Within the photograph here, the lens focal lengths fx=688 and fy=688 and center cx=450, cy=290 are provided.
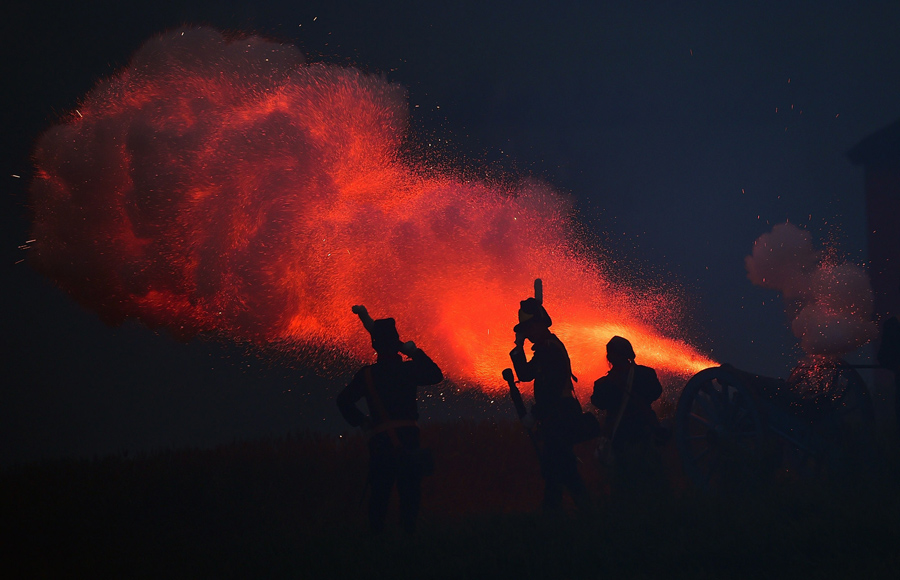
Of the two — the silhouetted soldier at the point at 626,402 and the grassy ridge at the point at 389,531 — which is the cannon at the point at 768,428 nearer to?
the grassy ridge at the point at 389,531

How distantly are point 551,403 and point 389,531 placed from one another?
5.69ft

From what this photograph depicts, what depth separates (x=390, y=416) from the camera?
574cm

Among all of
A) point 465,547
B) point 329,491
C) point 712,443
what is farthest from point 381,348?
point 712,443

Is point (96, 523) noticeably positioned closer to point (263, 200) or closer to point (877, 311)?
point (263, 200)

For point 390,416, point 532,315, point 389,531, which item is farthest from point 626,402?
point 389,531

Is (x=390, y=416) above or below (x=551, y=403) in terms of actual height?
below

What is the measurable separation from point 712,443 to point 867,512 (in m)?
2.20

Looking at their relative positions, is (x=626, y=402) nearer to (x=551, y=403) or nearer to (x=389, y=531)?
(x=551, y=403)

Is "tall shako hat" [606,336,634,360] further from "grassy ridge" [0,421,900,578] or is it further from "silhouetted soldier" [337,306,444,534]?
"silhouetted soldier" [337,306,444,534]

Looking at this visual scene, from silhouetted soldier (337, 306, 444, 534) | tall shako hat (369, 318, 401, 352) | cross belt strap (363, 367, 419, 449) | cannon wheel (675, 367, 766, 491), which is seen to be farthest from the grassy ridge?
tall shako hat (369, 318, 401, 352)

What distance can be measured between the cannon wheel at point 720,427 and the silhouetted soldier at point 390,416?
110 inches

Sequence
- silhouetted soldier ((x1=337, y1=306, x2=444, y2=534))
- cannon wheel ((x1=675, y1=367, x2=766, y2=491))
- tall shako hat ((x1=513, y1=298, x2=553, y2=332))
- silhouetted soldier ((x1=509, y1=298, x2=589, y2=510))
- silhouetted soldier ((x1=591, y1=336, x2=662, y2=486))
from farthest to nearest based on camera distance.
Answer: cannon wheel ((x1=675, y1=367, x2=766, y2=491)) → tall shako hat ((x1=513, y1=298, x2=553, y2=332)) → silhouetted soldier ((x1=591, y1=336, x2=662, y2=486)) → silhouetted soldier ((x1=509, y1=298, x2=589, y2=510)) → silhouetted soldier ((x1=337, y1=306, x2=444, y2=534))

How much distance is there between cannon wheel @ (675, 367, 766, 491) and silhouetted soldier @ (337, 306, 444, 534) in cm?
279

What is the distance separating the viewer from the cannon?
6.36 m
